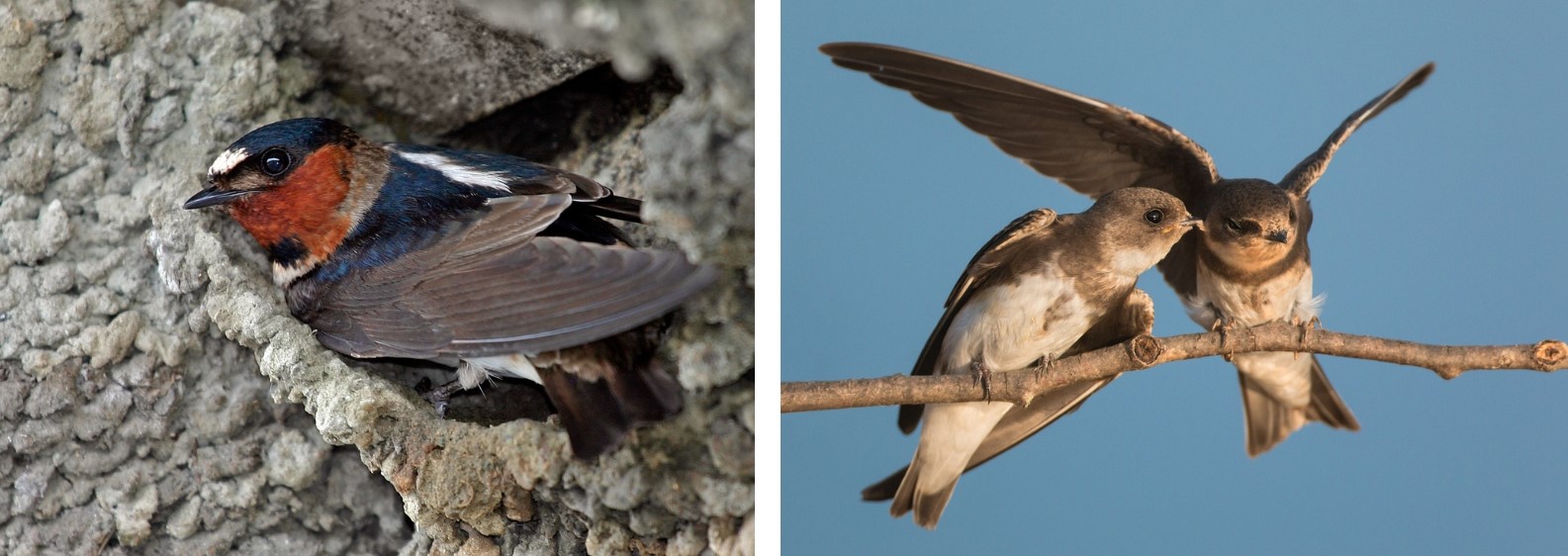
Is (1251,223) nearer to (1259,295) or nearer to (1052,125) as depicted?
A: (1259,295)

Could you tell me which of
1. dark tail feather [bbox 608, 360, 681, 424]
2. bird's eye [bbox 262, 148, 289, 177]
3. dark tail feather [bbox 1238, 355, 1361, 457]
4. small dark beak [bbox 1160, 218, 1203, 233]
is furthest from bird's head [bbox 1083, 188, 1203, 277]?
bird's eye [bbox 262, 148, 289, 177]

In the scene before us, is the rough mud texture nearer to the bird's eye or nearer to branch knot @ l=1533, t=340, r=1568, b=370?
the bird's eye

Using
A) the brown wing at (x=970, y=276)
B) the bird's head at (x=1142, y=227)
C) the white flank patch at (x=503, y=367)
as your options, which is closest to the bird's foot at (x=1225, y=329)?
the bird's head at (x=1142, y=227)

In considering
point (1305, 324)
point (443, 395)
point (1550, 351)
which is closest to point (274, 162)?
point (443, 395)

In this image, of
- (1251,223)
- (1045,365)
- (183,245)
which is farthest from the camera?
(183,245)

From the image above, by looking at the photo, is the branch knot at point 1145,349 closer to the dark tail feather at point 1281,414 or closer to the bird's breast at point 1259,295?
the bird's breast at point 1259,295

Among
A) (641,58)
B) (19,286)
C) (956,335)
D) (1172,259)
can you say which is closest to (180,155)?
(19,286)
